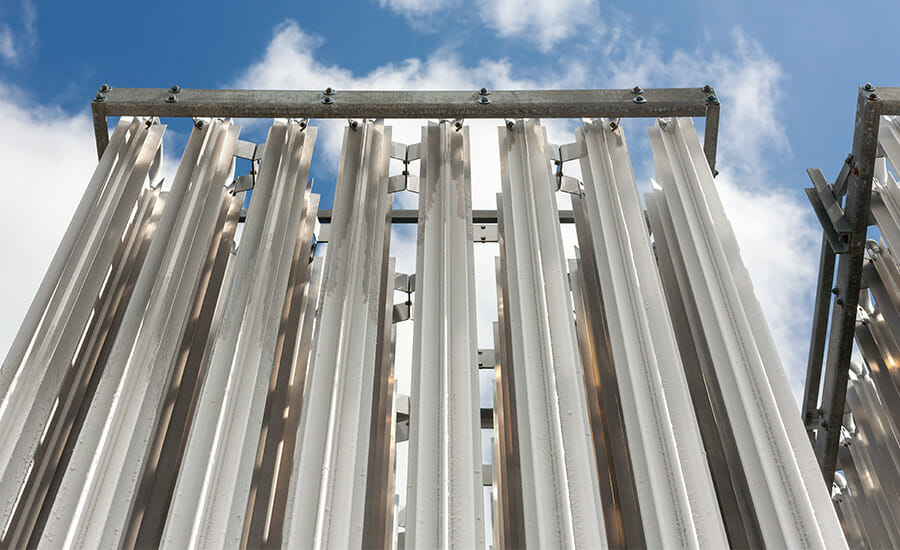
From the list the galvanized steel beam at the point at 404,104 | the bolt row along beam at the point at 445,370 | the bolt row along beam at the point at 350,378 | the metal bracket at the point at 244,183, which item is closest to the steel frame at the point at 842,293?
the galvanized steel beam at the point at 404,104

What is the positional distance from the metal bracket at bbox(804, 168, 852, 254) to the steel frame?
0.10 ft

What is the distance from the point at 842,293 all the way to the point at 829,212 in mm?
540

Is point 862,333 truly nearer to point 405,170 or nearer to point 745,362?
point 745,362

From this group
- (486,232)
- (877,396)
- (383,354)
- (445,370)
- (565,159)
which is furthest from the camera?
(486,232)

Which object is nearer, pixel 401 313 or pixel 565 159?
pixel 565 159

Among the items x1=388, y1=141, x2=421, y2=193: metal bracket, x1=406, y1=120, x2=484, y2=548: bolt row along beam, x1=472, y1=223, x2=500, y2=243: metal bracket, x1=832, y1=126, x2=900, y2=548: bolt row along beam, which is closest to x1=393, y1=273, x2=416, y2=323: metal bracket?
x1=472, y1=223, x2=500, y2=243: metal bracket

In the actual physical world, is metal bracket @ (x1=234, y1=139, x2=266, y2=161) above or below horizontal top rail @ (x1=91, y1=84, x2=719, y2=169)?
below

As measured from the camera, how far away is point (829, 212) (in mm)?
5176

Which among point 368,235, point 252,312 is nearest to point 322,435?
point 252,312

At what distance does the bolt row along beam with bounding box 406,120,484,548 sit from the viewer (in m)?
3.01

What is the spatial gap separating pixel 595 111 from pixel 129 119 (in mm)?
2604

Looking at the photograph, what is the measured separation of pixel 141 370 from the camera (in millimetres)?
3598

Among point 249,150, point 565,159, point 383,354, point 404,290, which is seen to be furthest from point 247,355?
point 565,159

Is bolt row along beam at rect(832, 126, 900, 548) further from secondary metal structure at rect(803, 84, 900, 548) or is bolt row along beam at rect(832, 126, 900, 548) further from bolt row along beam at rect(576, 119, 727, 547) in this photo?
bolt row along beam at rect(576, 119, 727, 547)
